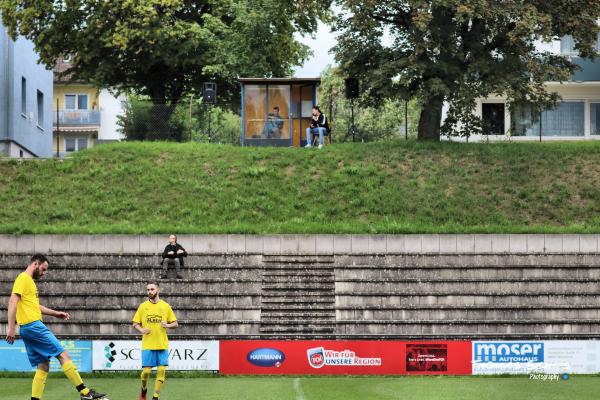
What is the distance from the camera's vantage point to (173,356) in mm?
26078

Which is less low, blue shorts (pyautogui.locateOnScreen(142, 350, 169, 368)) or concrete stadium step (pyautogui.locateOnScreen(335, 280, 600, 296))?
concrete stadium step (pyautogui.locateOnScreen(335, 280, 600, 296))

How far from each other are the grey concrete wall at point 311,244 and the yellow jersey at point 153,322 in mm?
14761

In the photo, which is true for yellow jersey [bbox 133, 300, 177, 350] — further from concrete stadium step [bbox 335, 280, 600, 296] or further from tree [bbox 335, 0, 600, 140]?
tree [bbox 335, 0, 600, 140]

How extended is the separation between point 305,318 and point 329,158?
1283 centimetres

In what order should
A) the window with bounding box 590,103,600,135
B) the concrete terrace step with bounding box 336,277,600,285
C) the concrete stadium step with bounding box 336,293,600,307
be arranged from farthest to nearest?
the window with bounding box 590,103,600,135 < the concrete terrace step with bounding box 336,277,600,285 < the concrete stadium step with bounding box 336,293,600,307

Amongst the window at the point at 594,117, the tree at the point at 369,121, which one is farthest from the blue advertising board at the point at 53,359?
the tree at the point at 369,121

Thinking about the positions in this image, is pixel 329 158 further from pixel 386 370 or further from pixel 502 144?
pixel 386 370

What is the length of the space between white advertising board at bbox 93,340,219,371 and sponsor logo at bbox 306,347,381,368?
2.17 m

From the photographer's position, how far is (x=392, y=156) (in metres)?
42.7

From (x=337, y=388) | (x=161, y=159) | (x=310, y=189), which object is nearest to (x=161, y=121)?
(x=161, y=159)

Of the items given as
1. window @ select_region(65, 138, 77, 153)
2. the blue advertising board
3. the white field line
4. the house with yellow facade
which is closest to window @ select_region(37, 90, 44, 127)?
the house with yellow facade

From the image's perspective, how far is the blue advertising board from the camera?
25859 millimetres

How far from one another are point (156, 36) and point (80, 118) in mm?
37907

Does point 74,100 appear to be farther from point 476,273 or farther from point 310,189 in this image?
point 476,273
